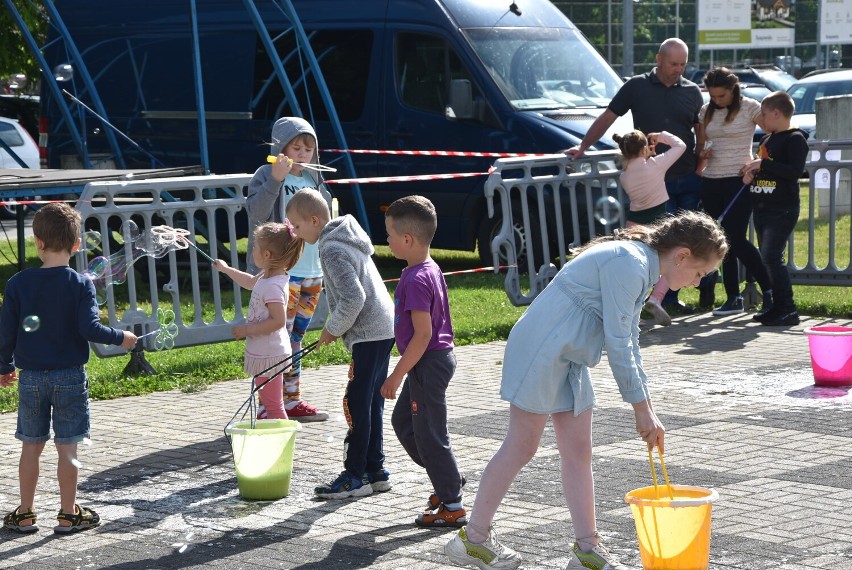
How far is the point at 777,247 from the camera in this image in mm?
11219

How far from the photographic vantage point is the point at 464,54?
13.8m

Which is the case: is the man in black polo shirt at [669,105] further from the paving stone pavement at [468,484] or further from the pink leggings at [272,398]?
the pink leggings at [272,398]

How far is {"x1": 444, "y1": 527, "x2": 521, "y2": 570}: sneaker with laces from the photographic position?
527 centimetres

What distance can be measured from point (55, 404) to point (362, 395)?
1.33 meters

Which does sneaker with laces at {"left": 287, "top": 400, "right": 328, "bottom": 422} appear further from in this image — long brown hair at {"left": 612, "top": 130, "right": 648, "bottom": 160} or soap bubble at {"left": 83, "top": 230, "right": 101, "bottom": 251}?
long brown hair at {"left": 612, "top": 130, "right": 648, "bottom": 160}

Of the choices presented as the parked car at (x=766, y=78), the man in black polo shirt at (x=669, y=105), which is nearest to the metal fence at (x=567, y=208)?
the man in black polo shirt at (x=669, y=105)

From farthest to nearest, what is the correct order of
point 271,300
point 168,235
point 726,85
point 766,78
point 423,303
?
point 766,78 < point 726,85 < point 168,235 < point 271,300 < point 423,303

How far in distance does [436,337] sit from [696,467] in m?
1.66

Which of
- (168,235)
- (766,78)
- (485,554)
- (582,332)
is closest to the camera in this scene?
(582,332)

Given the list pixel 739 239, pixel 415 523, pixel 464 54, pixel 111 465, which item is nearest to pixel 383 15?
pixel 464 54

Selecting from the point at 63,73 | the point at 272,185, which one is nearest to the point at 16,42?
the point at 63,73

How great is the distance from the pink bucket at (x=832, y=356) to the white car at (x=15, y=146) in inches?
660

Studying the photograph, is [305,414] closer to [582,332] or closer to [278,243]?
[278,243]

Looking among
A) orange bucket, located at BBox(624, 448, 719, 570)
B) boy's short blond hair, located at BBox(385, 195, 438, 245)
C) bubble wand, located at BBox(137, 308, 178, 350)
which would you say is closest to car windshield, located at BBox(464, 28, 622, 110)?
bubble wand, located at BBox(137, 308, 178, 350)
